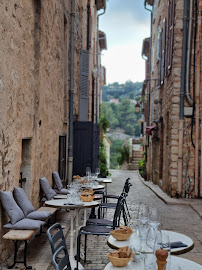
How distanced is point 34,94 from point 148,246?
4146 millimetres

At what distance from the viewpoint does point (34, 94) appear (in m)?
6.06

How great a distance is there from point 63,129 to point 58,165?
3.81 feet

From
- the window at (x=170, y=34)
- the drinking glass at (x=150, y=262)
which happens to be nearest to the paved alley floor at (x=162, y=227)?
the drinking glass at (x=150, y=262)

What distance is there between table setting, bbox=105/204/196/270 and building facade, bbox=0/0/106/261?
2.16m

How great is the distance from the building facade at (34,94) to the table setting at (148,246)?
7.08 ft

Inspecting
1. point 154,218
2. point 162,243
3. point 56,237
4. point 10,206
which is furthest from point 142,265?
point 10,206

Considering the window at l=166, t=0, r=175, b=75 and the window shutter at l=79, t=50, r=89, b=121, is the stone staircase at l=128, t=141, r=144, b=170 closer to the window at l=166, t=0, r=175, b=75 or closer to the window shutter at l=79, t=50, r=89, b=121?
the window shutter at l=79, t=50, r=89, b=121

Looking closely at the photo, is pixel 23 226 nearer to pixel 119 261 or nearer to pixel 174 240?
pixel 174 240

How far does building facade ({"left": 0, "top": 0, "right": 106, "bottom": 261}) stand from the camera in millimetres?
4598

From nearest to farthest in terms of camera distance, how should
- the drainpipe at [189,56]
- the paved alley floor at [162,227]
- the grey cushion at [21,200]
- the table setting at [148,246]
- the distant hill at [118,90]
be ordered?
1. the table setting at [148,246]
2. the paved alley floor at [162,227]
3. the grey cushion at [21,200]
4. the drainpipe at [189,56]
5. the distant hill at [118,90]

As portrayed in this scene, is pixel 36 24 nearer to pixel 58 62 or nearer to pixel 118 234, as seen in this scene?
pixel 58 62

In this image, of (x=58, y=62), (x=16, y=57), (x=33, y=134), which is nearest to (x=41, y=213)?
(x=33, y=134)

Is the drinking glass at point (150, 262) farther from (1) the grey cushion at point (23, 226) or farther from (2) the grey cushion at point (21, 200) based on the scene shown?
(2) the grey cushion at point (21, 200)

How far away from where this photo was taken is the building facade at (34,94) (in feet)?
15.1
